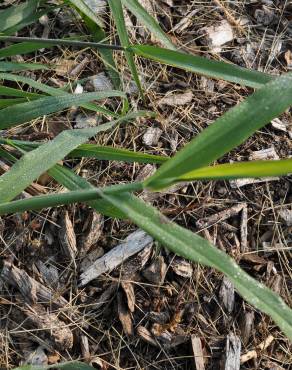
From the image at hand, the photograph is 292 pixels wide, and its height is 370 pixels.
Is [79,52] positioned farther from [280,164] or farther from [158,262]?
[280,164]

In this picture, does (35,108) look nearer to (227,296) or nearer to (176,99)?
(176,99)

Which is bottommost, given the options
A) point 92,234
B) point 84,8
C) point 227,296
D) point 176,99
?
point 227,296

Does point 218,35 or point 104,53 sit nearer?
point 104,53

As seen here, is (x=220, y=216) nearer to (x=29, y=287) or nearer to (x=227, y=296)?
(x=227, y=296)

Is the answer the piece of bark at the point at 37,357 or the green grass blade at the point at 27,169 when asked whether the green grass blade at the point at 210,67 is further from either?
the piece of bark at the point at 37,357

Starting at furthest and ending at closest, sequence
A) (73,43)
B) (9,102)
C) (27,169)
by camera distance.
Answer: (9,102) < (73,43) < (27,169)

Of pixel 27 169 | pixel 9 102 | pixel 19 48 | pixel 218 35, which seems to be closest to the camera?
pixel 27 169

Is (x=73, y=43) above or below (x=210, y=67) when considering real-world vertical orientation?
above

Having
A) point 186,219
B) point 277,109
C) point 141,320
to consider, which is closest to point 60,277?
point 141,320

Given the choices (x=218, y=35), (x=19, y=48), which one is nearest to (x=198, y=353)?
(x=19, y=48)
